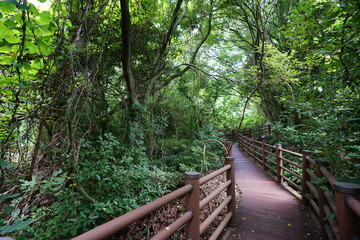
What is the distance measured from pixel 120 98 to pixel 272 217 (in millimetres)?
4117

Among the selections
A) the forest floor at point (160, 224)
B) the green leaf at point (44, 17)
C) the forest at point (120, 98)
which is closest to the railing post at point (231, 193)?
the forest floor at point (160, 224)

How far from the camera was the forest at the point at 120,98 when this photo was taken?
1.79 metres

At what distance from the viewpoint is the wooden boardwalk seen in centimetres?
243

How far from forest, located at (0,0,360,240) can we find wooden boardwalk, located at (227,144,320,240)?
100 cm

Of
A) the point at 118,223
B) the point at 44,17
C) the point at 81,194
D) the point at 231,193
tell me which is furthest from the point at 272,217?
the point at 44,17

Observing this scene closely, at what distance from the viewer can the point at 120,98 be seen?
456cm

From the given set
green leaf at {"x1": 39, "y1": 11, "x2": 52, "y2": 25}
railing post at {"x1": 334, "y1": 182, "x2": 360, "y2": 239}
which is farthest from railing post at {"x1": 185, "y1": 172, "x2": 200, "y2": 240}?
green leaf at {"x1": 39, "y1": 11, "x2": 52, "y2": 25}

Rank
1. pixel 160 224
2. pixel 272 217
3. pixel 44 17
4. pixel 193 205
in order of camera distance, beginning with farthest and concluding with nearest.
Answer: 1. pixel 160 224
2. pixel 272 217
3. pixel 193 205
4. pixel 44 17

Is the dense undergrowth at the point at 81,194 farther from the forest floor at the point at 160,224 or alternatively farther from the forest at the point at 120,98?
the forest floor at the point at 160,224

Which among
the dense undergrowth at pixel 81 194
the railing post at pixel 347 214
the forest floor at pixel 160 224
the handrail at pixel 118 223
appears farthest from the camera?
the forest floor at pixel 160 224

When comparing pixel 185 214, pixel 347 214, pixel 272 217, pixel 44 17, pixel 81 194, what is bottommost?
pixel 272 217

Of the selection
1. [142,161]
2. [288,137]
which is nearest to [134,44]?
[142,161]

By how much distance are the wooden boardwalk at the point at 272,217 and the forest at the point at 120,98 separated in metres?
1.00

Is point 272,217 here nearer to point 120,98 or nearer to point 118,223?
point 118,223
